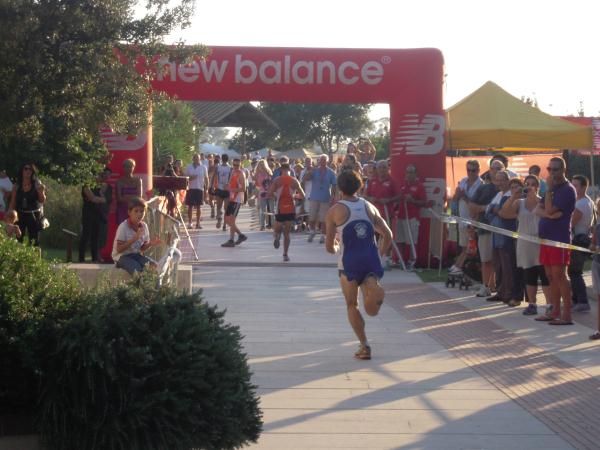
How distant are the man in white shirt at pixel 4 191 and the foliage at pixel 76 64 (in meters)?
0.59

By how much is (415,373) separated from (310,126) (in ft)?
224

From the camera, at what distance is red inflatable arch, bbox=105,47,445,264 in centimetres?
1720

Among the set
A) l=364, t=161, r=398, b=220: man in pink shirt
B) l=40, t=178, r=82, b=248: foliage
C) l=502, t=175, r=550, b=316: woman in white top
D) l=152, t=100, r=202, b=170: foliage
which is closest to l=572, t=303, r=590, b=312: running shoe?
l=502, t=175, r=550, b=316: woman in white top

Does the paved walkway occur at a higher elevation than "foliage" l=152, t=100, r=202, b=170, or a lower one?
lower

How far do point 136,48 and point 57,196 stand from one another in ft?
18.5

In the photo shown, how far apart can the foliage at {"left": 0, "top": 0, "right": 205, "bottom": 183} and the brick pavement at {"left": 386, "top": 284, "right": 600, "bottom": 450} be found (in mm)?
4993

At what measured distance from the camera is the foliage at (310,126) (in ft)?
246

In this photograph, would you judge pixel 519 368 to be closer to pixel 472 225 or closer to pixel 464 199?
pixel 472 225

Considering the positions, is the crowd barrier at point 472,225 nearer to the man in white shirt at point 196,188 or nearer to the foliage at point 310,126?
the man in white shirt at point 196,188

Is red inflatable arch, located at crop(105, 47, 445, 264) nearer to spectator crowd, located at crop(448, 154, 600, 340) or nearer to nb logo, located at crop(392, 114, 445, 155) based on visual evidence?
nb logo, located at crop(392, 114, 445, 155)

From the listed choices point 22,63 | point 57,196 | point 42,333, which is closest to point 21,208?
point 22,63

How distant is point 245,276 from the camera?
52.6 ft

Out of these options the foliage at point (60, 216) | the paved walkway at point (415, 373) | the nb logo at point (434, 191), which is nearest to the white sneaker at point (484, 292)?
the paved walkway at point (415, 373)

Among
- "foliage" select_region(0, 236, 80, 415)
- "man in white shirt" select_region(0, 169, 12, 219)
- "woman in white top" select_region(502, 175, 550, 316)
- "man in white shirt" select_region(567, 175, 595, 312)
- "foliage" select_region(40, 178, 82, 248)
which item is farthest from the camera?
"foliage" select_region(40, 178, 82, 248)
